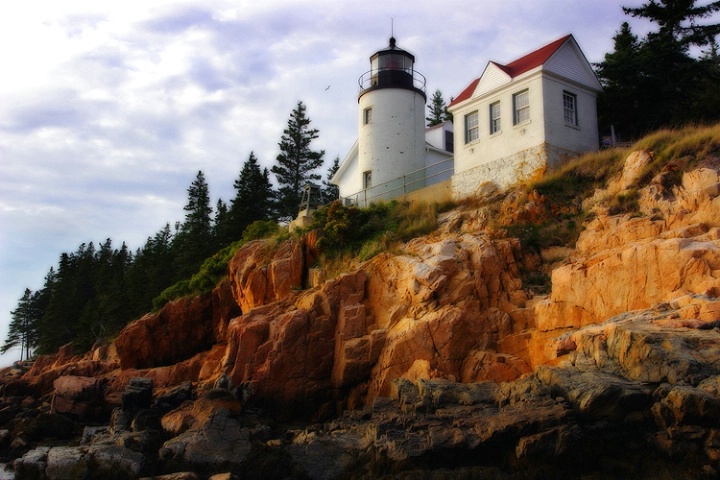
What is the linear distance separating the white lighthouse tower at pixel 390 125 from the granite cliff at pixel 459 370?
6.41m

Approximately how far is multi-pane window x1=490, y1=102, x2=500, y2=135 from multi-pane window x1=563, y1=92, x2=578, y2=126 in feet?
7.59

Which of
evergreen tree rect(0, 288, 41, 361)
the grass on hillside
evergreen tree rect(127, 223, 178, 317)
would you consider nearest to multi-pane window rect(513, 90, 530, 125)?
the grass on hillside

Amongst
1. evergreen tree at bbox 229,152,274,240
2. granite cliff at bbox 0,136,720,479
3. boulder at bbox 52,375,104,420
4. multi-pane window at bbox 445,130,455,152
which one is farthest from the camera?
evergreen tree at bbox 229,152,274,240

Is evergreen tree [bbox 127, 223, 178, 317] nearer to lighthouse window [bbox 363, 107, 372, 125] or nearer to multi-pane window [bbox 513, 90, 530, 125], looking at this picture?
lighthouse window [bbox 363, 107, 372, 125]

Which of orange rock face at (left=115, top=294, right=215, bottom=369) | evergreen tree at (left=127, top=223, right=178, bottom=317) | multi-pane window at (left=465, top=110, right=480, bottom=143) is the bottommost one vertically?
orange rock face at (left=115, top=294, right=215, bottom=369)

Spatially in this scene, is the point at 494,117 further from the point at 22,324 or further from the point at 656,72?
the point at 22,324

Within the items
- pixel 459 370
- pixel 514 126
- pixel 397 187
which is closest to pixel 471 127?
pixel 514 126

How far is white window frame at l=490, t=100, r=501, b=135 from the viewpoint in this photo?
2422cm

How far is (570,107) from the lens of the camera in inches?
933

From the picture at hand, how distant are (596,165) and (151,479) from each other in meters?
15.7

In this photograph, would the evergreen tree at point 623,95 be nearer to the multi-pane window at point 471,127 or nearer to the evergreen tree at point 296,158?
the multi-pane window at point 471,127

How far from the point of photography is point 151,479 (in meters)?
13.8

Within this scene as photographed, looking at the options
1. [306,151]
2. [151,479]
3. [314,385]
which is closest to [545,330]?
[314,385]

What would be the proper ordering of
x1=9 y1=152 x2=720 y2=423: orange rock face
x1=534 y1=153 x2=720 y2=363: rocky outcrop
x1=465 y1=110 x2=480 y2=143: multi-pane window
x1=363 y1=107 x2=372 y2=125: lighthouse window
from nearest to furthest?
1. x1=534 y1=153 x2=720 y2=363: rocky outcrop
2. x1=9 y1=152 x2=720 y2=423: orange rock face
3. x1=465 y1=110 x2=480 y2=143: multi-pane window
4. x1=363 y1=107 x2=372 y2=125: lighthouse window
